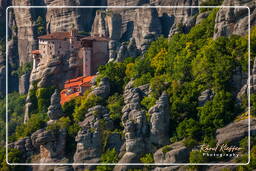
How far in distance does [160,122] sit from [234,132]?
423 cm

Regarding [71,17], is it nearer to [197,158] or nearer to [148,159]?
[148,159]

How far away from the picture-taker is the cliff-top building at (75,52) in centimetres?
7875

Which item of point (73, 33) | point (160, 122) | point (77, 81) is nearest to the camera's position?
Answer: point (160, 122)

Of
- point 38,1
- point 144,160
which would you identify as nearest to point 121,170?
point 144,160

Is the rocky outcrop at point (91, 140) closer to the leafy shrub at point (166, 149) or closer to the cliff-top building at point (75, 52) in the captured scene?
the leafy shrub at point (166, 149)

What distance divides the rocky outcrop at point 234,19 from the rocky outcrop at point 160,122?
213 inches

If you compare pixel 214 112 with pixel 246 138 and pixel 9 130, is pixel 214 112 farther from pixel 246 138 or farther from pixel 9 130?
pixel 9 130

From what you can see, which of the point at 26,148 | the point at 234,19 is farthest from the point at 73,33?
the point at 234,19

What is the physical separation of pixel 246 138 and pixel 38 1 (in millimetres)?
27232

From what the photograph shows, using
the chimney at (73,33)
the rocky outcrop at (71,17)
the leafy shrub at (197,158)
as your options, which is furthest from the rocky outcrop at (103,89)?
the rocky outcrop at (71,17)

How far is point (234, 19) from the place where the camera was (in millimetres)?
71500

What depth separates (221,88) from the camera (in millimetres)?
68750

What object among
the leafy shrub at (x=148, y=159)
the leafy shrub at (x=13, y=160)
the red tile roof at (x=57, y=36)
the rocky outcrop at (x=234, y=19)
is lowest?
the leafy shrub at (x=13, y=160)

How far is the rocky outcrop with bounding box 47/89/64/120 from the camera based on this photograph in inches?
2911
